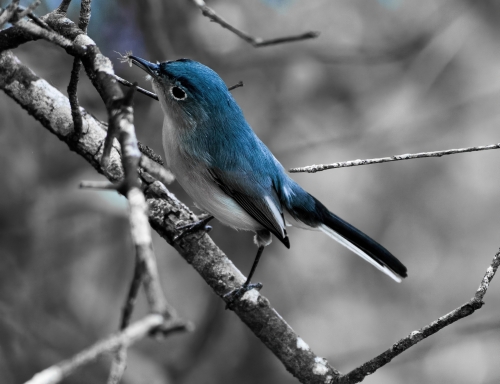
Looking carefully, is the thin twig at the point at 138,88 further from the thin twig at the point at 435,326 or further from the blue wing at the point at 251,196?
the thin twig at the point at 435,326

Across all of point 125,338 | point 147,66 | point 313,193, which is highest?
point 313,193

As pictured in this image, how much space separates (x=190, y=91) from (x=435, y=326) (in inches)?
55.5

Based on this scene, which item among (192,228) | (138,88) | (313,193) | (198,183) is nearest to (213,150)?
(198,183)

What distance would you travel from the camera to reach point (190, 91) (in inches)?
98.0

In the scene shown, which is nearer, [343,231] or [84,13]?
[84,13]

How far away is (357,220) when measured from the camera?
4.64m

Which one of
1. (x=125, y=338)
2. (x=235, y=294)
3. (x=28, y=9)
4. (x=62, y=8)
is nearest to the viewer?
(x=125, y=338)

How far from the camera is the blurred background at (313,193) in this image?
3.31m

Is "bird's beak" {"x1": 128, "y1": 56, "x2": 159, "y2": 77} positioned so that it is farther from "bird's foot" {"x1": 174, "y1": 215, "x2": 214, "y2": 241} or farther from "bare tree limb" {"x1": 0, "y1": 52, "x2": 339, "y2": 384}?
"bird's foot" {"x1": 174, "y1": 215, "x2": 214, "y2": 241}

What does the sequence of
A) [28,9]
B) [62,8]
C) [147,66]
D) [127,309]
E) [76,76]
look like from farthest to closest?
[147,66], [62,8], [76,76], [28,9], [127,309]

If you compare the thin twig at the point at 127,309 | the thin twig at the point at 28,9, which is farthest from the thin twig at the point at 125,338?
the thin twig at the point at 28,9

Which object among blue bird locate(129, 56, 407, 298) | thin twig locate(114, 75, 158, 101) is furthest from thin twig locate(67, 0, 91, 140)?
blue bird locate(129, 56, 407, 298)

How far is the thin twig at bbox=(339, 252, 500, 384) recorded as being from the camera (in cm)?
154

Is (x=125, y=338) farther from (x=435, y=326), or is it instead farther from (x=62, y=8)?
(x=62, y=8)
